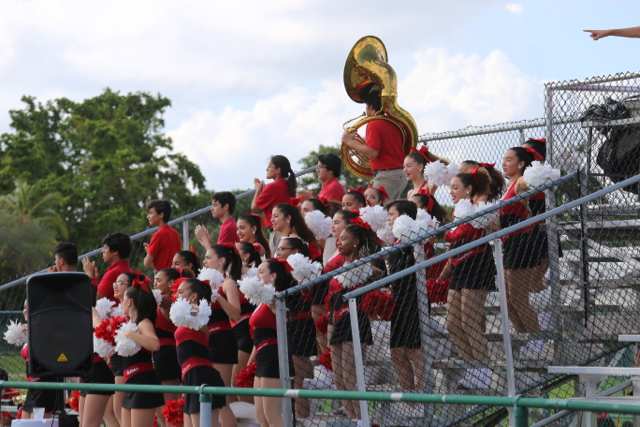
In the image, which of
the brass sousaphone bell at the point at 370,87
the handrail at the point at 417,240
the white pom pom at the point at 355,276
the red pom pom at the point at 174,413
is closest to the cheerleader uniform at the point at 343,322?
the white pom pom at the point at 355,276

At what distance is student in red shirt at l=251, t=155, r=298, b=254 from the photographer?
28.7 ft

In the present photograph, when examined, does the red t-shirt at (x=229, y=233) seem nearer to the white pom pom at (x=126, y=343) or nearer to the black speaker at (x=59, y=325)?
the white pom pom at (x=126, y=343)

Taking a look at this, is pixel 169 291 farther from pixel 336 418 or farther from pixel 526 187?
pixel 526 187

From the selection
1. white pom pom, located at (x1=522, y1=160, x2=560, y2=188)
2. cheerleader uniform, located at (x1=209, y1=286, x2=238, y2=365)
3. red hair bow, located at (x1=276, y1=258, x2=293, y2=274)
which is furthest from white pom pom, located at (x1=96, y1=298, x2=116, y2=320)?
white pom pom, located at (x1=522, y1=160, x2=560, y2=188)

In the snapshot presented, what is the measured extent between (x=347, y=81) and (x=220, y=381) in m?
4.54

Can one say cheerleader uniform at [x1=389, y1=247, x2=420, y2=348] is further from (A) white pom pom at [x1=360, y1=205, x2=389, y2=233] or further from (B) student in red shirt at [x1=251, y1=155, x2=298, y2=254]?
(B) student in red shirt at [x1=251, y1=155, x2=298, y2=254]

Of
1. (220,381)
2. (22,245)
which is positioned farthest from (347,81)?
(22,245)

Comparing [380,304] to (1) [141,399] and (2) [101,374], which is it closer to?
(1) [141,399]

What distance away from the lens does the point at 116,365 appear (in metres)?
6.64

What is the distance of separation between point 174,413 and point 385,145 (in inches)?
154

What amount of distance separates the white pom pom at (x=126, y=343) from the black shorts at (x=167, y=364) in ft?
1.28

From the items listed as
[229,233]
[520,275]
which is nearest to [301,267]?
[520,275]

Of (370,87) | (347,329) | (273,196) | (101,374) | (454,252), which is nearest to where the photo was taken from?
(454,252)

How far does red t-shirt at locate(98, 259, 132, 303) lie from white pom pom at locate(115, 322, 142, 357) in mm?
1382
